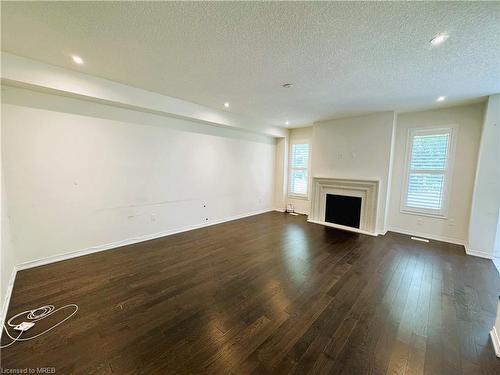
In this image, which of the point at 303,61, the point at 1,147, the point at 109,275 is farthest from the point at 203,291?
the point at 1,147

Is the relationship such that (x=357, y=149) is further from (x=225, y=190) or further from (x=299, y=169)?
(x=225, y=190)

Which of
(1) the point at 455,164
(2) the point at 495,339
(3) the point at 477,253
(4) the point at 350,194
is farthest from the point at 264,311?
(1) the point at 455,164

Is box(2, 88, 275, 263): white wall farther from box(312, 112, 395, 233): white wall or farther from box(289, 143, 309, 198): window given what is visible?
box(312, 112, 395, 233): white wall

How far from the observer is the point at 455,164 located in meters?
4.05

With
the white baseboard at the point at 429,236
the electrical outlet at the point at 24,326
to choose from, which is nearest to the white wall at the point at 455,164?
the white baseboard at the point at 429,236

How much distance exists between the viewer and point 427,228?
4445 mm

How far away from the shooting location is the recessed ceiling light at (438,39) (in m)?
1.89

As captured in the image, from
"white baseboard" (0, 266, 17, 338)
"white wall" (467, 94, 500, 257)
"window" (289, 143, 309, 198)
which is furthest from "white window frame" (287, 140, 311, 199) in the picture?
"white baseboard" (0, 266, 17, 338)

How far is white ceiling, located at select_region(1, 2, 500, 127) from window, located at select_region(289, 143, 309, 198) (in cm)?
310

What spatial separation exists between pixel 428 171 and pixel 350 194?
1.61 m

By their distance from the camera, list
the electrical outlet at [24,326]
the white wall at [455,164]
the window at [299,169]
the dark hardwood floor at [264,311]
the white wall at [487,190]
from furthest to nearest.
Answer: the window at [299,169]
the white wall at [455,164]
the white wall at [487,190]
the electrical outlet at [24,326]
the dark hardwood floor at [264,311]

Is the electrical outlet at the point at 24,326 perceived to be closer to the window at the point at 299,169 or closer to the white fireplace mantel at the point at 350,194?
the white fireplace mantel at the point at 350,194

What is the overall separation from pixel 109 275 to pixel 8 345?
1.10 m

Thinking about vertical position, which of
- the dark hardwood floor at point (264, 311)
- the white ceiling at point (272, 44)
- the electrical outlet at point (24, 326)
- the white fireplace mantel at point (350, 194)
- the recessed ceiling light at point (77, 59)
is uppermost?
the recessed ceiling light at point (77, 59)
